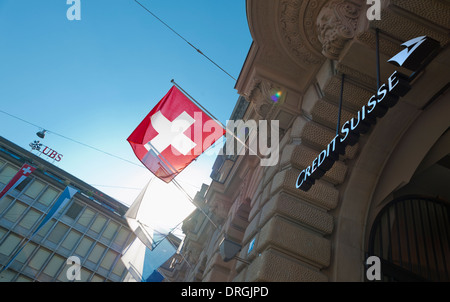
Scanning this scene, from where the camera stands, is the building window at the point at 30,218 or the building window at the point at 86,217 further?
the building window at the point at 86,217

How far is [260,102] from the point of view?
6.16 metres

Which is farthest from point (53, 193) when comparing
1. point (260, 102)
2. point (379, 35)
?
point (379, 35)

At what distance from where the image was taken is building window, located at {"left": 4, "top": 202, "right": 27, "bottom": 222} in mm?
25938

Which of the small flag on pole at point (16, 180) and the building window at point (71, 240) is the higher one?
the building window at point (71, 240)

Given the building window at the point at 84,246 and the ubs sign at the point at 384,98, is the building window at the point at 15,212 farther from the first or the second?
the ubs sign at the point at 384,98

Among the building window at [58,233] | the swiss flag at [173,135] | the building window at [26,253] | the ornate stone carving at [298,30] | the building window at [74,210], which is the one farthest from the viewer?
the building window at [74,210]

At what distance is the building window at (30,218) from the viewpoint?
2640cm

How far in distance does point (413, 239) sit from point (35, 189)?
32568 millimetres

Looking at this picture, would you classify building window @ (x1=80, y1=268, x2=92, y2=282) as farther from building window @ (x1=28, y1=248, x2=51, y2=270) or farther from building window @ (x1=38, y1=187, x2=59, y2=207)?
building window @ (x1=38, y1=187, x2=59, y2=207)

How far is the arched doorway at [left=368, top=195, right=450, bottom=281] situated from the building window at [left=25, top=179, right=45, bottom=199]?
3199cm

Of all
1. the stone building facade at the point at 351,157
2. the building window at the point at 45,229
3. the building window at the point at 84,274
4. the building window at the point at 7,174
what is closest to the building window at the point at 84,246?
the building window at the point at 84,274

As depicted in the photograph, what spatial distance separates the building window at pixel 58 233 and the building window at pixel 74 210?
1.22 meters

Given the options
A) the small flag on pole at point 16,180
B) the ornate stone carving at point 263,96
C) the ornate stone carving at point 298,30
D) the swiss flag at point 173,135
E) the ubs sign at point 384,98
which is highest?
the small flag on pole at point 16,180

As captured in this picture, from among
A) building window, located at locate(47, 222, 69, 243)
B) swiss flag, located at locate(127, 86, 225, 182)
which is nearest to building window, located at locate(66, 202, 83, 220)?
building window, located at locate(47, 222, 69, 243)
